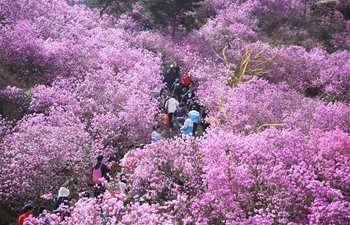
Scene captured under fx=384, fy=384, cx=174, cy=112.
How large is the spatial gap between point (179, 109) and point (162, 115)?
1.33 metres

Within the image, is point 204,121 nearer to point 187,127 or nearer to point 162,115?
point 162,115

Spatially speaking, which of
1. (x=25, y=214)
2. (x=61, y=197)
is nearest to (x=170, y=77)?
(x=61, y=197)

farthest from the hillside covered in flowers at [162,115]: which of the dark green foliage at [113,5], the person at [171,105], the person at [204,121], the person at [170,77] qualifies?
the person at [171,105]

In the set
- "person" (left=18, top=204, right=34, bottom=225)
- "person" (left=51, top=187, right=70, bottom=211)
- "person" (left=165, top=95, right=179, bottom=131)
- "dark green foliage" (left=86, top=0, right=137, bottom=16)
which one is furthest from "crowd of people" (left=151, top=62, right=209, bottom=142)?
"dark green foliage" (left=86, top=0, right=137, bottom=16)

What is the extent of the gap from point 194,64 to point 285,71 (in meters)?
6.40

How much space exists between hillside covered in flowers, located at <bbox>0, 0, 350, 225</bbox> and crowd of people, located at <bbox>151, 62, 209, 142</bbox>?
55 cm

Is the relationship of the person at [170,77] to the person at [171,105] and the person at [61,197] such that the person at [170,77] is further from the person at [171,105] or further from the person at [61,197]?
the person at [61,197]

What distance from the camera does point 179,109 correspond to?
1712 centimetres

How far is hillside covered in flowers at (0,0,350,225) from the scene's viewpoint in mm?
10258

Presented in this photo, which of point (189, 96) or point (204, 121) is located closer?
point (204, 121)

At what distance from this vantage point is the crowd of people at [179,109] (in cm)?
1557

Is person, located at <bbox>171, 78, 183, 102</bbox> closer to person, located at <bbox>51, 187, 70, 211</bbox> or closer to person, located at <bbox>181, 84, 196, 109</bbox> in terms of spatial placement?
person, located at <bbox>181, 84, 196, 109</bbox>

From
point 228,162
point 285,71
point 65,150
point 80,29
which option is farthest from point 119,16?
point 228,162

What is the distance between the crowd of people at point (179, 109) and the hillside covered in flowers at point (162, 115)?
21.6 inches
